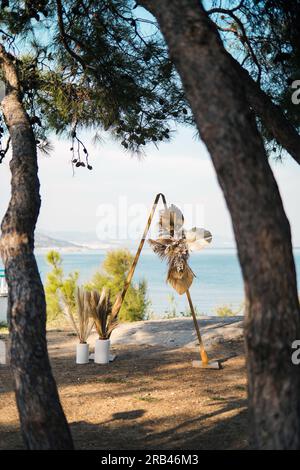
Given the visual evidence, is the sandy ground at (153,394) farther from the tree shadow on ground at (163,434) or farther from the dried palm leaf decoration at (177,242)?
the dried palm leaf decoration at (177,242)

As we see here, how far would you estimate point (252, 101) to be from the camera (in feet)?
13.9

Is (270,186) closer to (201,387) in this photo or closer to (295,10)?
(295,10)

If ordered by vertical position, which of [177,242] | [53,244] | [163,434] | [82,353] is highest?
[53,244]

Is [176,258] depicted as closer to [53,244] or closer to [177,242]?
[177,242]

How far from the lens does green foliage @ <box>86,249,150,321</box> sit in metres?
10.6

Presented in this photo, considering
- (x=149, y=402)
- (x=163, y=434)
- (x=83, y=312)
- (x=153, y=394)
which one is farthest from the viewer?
(x=83, y=312)

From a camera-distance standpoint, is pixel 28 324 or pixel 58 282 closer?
pixel 28 324

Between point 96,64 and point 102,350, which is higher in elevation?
point 96,64

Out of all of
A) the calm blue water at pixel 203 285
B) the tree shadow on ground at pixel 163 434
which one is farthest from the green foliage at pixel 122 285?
the calm blue water at pixel 203 285

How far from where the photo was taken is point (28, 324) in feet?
9.75

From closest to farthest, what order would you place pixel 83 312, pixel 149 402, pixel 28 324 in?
1. pixel 28 324
2. pixel 149 402
3. pixel 83 312

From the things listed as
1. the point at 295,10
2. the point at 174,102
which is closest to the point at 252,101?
the point at 295,10

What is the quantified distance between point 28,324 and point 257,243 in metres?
1.24

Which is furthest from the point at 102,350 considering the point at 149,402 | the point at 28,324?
the point at 28,324
